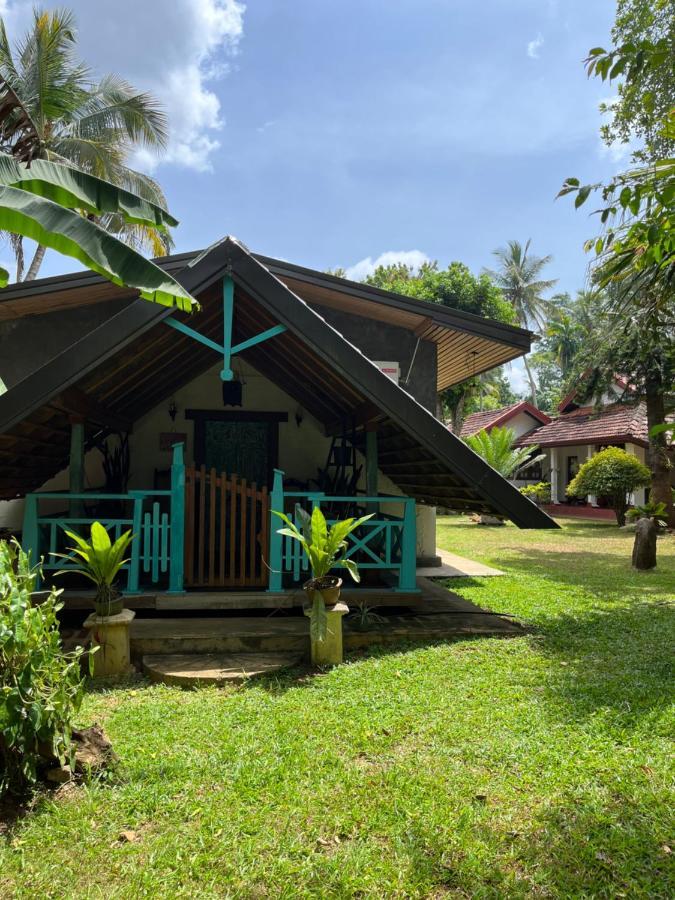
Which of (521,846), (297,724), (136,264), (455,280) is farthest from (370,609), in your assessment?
(455,280)

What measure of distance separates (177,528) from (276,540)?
1.01m

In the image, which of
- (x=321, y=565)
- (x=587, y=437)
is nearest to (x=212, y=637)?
(x=321, y=565)

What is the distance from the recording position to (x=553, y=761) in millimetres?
3332

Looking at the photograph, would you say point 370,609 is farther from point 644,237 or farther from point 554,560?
point 554,560

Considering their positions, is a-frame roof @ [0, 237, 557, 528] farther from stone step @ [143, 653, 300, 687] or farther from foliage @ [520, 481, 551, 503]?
foliage @ [520, 481, 551, 503]

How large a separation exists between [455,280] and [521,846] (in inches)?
857

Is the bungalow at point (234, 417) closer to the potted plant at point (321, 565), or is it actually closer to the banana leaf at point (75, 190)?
the potted plant at point (321, 565)

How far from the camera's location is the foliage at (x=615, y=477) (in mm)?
18828

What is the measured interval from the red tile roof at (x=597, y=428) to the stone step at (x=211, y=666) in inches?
701

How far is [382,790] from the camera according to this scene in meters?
3.04

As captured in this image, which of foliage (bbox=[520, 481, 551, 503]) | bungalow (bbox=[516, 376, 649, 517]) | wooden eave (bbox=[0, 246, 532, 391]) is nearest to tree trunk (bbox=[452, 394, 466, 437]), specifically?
bungalow (bbox=[516, 376, 649, 517])

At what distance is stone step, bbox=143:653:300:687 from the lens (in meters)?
4.61

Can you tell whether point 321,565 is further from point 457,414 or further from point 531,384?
point 531,384

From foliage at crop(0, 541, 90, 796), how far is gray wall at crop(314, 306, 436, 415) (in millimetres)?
6694
